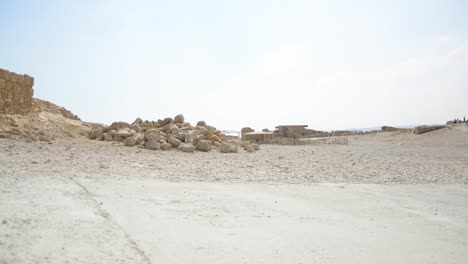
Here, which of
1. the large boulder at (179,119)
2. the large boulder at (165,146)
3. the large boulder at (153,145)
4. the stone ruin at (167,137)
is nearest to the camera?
the large boulder at (153,145)

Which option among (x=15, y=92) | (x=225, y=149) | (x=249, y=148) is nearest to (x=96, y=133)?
(x=15, y=92)

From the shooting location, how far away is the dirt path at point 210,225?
291 cm

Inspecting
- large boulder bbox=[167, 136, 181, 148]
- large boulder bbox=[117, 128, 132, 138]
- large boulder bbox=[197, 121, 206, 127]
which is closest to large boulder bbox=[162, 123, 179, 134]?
large boulder bbox=[167, 136, 181, 148]

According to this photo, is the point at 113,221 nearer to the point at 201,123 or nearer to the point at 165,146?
the point at 165,146

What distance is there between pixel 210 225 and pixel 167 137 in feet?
35.5

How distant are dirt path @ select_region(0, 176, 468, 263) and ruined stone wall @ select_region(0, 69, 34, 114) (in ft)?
30.4

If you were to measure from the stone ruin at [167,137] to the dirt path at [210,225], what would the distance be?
24.0 ft

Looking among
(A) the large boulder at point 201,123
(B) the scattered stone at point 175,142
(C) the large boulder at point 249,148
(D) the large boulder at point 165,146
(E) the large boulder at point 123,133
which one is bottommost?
(C) the large boulder at point 249,148

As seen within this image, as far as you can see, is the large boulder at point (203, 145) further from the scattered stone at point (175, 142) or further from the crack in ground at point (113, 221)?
the crack in ground at point (113, 221)

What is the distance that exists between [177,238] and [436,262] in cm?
248

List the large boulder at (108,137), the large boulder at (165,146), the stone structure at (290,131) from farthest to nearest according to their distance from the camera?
the stone structure at (290,131)
the large boulder at (108,137)
the large boulder at (165,146)

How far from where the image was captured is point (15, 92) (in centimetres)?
1307

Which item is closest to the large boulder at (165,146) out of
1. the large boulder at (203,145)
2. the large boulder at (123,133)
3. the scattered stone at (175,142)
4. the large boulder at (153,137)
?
A: the large boulder at (153,137)

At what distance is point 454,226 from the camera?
465 centimetres
